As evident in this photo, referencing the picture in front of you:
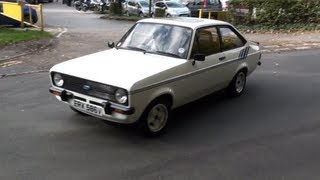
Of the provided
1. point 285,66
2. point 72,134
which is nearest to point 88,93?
point 72,134

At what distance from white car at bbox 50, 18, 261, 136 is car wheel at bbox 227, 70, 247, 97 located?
1.8 inches

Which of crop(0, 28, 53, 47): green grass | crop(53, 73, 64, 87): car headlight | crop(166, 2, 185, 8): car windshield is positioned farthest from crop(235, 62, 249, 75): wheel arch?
crop(166, 2, 185, 8): car windshield

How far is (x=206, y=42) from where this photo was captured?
7.05m

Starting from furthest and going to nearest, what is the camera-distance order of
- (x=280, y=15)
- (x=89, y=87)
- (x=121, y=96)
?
(x=280, y=15), (x=89, y=87), (x=121, y=96)

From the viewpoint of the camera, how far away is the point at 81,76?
579 cm

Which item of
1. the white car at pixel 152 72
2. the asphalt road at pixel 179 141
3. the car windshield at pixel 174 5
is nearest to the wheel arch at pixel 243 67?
the white car at pixel 152 72

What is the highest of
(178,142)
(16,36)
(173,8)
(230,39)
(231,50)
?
(230,39)

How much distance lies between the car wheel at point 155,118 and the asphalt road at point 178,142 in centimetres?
13

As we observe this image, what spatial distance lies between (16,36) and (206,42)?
10194 mm

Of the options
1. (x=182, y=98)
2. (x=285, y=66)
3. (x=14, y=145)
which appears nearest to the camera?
(x=14, y=145)

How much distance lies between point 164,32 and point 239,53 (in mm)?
1701

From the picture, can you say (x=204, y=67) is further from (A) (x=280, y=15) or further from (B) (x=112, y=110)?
(A) (x=280, y=15)

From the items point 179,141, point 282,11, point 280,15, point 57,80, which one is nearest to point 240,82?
point 179,141

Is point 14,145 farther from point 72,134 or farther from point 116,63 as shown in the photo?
point 116,63
